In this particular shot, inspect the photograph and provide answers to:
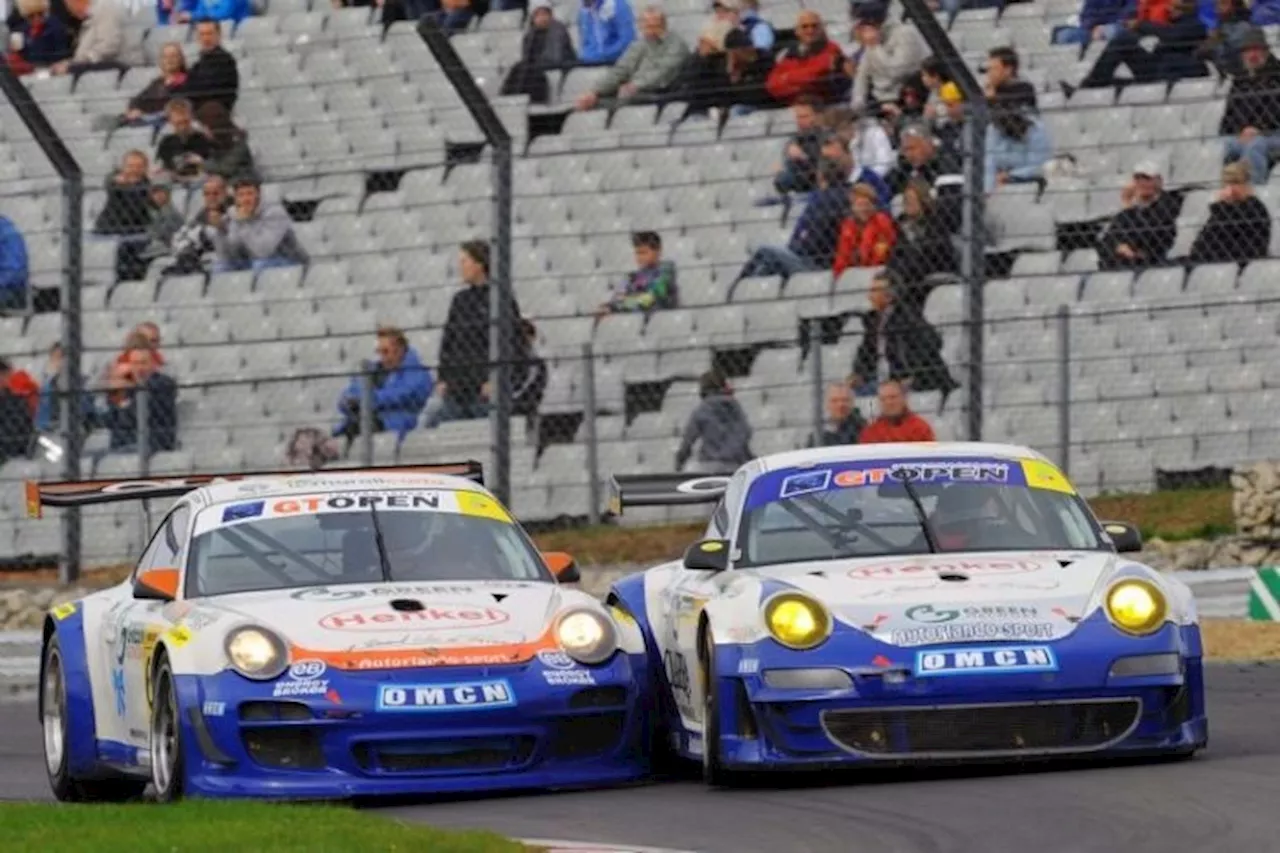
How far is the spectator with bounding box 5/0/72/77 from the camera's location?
25.0 meters

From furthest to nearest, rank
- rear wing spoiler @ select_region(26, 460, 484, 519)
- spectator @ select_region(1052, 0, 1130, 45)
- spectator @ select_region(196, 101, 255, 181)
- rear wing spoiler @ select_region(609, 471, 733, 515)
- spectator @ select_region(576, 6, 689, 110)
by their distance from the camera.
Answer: spectator @ select_region(196, 101, 255, 181), spectator @ select_region(576, 6, 689, 110), spectator @ select_region(1052, 0, 1130, 45), rear wing spoiler @ select_region(609, 471, 733, 515), rear wing spoiler @ select_region(26, 460, 484, 519)

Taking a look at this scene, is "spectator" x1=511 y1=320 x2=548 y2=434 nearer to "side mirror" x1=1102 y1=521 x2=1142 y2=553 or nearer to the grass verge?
"side mirror" x1=1102 y1=521 x2=1142 y2=553

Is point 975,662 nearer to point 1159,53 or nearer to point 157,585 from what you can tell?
point 157,585

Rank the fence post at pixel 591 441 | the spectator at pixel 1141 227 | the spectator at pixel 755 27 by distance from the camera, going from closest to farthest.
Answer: the fence post at pixel 591 441, the spectator at pixel 1141 227, the spectator at pixel 755 27

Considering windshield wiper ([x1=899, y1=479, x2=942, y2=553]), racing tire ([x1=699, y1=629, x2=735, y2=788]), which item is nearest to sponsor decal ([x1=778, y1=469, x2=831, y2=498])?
windshield wiper ([x1=899, y1=479, x2=942, y2=553])

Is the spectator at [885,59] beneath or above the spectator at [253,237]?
above

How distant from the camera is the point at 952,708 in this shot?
9.05m

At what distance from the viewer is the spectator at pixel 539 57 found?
73.9 feet

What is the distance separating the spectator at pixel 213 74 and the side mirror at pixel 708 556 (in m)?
14.2

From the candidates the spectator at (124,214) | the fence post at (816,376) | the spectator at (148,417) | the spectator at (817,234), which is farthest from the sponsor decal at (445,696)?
the spectator at (124,214)

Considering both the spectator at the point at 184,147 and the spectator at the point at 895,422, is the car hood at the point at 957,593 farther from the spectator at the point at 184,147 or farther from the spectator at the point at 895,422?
the spectator at the point at 184,147

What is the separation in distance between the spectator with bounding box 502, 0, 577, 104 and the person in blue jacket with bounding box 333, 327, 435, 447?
16.2 feet

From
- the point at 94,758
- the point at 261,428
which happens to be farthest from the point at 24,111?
the point at 94,758

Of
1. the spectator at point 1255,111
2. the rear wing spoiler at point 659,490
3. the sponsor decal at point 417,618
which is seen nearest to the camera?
the sponsor decal at point 417,618
